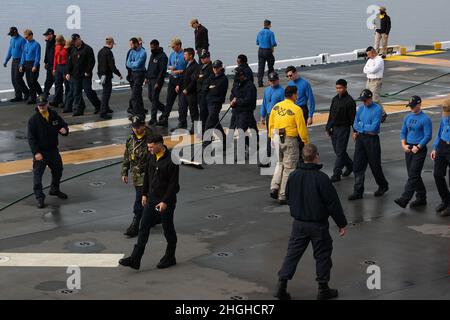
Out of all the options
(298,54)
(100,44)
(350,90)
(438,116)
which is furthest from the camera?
(100,44)

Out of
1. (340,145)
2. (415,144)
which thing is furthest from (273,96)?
(415,144)

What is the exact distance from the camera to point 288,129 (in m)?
14.8

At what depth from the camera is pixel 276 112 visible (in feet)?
48.9

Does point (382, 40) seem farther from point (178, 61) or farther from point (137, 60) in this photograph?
point (178, 61)

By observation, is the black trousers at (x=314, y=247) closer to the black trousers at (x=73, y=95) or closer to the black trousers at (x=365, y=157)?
the black trousers at (x=365, y=157)

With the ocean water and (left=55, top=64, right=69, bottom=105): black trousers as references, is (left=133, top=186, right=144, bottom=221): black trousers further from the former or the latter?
the ocean water

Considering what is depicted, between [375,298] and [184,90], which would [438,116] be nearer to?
[184,90]

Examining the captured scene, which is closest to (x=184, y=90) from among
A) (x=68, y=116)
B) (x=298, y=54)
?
(x=68, y=116)

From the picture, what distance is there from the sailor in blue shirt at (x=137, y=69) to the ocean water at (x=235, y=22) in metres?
16.5

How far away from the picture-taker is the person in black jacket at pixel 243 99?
1736 centimetres

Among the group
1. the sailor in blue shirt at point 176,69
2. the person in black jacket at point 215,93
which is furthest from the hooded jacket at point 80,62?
the person in black jacket at point 215,93

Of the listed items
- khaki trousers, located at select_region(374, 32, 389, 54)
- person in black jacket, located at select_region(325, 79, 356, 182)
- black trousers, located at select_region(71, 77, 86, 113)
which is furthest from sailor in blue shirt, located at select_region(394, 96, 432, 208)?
khaki trousers, located at select_region(374, 32, 389, 54)

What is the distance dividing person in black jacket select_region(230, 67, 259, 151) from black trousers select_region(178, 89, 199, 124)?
101 inches

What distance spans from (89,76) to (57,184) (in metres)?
6.70
